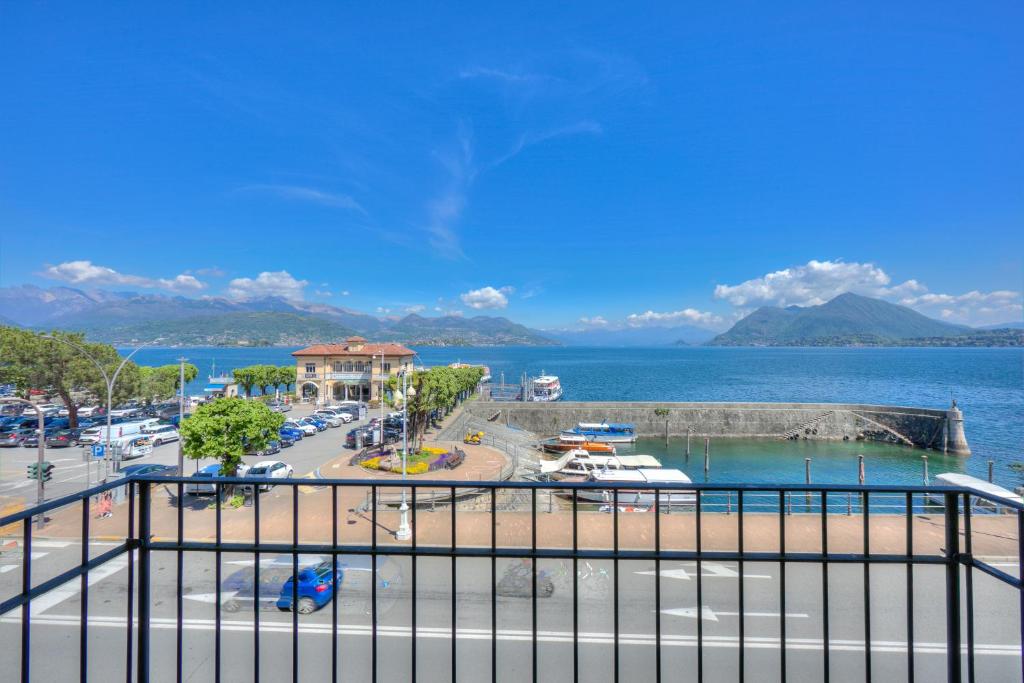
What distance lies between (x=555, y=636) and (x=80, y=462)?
2720 cm

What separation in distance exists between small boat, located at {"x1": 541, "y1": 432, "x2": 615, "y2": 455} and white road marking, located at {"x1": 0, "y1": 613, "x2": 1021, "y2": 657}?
86.3ft

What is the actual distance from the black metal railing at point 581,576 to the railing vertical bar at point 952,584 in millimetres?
10

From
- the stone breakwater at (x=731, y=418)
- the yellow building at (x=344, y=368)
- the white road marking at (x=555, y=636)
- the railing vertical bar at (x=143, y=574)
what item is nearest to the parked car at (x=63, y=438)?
the yellow building at (x=344, y=368)

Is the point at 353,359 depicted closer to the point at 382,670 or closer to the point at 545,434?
the point at 545,434

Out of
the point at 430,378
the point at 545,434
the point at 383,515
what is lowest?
the point at 545,434

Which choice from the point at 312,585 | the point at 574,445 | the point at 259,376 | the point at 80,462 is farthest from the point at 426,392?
the point at 259,376

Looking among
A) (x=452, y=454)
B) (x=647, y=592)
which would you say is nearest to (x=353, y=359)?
(x=452, y=454)

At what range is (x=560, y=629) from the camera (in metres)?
7.97

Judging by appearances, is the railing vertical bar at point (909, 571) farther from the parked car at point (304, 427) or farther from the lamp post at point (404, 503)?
the parked car at point (304, 427)

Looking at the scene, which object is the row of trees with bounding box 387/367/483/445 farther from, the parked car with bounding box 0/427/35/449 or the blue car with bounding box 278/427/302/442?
the parked car with bounding box 0/427/35/449

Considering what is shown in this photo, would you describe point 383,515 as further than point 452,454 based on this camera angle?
No

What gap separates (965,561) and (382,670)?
7.54 meters

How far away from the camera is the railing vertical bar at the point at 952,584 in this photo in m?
2.64

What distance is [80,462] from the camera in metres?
23.3
